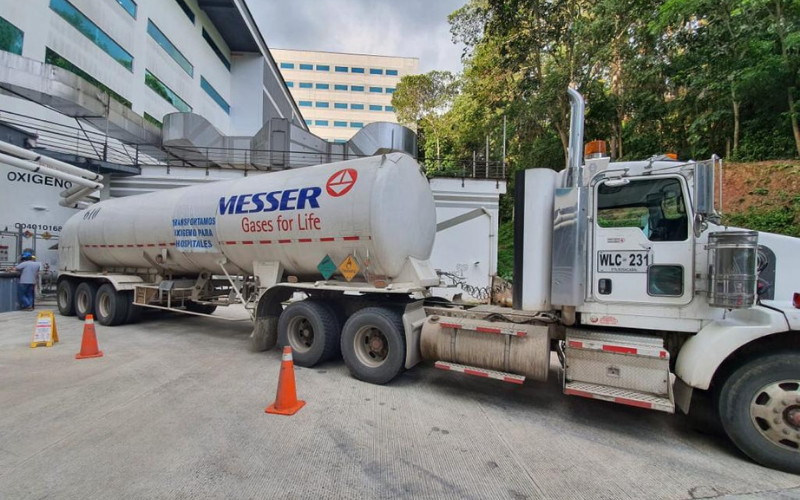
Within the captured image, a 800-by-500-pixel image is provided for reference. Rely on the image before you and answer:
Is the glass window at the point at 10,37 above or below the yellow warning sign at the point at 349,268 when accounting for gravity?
above

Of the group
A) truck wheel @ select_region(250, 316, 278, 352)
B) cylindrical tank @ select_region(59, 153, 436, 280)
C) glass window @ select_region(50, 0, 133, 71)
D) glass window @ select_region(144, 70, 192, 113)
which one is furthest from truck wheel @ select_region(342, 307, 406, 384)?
glass window @ select_region(144, 70, 192, 113)

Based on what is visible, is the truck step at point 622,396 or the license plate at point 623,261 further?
the license plate at point 623,261

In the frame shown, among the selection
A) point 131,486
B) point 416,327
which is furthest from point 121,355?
point 416,327

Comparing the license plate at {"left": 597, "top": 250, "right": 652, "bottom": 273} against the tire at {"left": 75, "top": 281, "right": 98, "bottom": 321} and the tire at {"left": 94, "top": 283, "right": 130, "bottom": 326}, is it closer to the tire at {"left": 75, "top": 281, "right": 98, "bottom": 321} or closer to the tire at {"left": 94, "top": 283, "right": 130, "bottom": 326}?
the tire at {"left": 94, "top": 283, "right": 130, "bottom": 326}

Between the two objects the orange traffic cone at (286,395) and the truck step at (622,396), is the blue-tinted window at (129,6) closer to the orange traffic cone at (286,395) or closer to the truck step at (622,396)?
the orange traffic cone at (286,395)

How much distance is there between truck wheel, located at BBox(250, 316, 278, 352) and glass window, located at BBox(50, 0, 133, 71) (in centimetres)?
1622

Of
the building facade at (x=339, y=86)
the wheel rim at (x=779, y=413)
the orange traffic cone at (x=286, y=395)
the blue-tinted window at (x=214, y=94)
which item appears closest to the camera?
the wheel rim at (x=779, y=413)

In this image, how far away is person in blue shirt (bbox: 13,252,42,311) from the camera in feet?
37.0

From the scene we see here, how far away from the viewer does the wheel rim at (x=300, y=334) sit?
626 cm

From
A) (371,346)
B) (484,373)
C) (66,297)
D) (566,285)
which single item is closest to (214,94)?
(66,297)

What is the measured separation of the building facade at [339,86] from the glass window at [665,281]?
71.4 m

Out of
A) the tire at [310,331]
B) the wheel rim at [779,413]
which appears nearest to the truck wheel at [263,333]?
the tire at [310,331]

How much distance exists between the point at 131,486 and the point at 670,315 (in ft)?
16.9

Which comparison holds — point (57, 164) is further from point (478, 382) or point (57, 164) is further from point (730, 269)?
point (730, 269)
